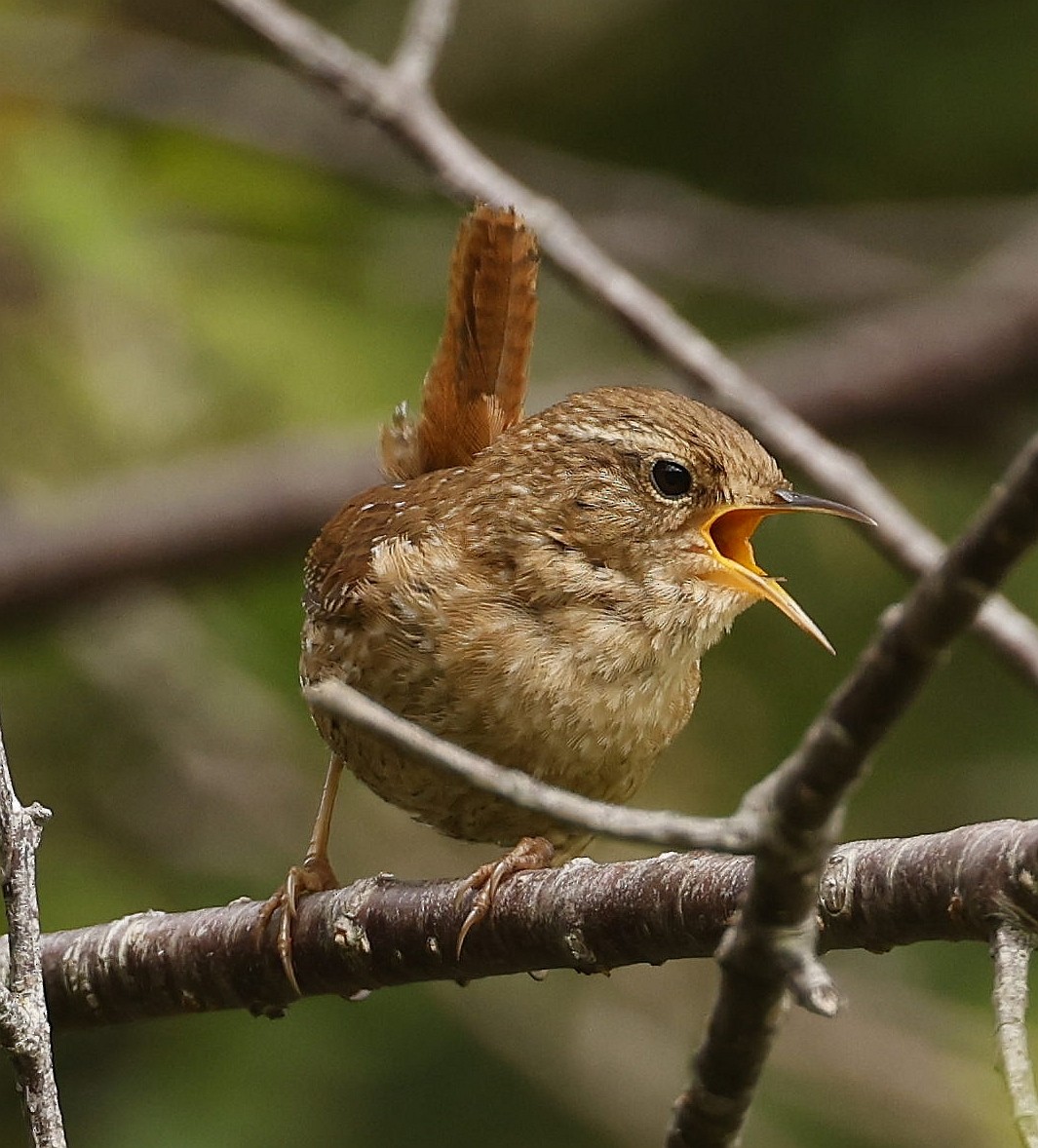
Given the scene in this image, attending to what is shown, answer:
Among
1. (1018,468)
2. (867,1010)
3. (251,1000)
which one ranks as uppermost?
(867,1010)

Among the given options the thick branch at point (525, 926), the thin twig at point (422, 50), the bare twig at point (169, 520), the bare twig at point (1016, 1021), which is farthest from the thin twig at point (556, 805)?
the bare twig at point (169, 520)

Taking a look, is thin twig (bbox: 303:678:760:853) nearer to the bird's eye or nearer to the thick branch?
the thick branch

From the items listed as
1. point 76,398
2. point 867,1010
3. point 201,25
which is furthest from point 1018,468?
point 201,25

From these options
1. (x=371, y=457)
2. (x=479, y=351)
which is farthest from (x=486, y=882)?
(x=371, y=457)

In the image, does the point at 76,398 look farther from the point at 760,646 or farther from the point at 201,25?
the point at 201,25

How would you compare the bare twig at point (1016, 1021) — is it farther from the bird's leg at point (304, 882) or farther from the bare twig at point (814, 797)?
the bird's leg at point (304, 882)

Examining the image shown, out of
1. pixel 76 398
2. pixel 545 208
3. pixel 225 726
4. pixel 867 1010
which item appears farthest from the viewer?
pixel 225 726

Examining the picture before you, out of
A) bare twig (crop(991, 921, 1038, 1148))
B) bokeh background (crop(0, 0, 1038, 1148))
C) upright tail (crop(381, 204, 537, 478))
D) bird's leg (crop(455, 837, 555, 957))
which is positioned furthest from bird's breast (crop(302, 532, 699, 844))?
bokeh background (crop(0, 0, 1038, 1148))

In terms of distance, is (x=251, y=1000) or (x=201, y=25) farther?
(x=201, y=25)

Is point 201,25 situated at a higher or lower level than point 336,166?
higher

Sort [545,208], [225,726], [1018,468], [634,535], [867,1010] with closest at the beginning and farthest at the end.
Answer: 1. [1018,468]
2. [634,535]
3. [545,208]
4. [867,1010]
5. [225,726]
